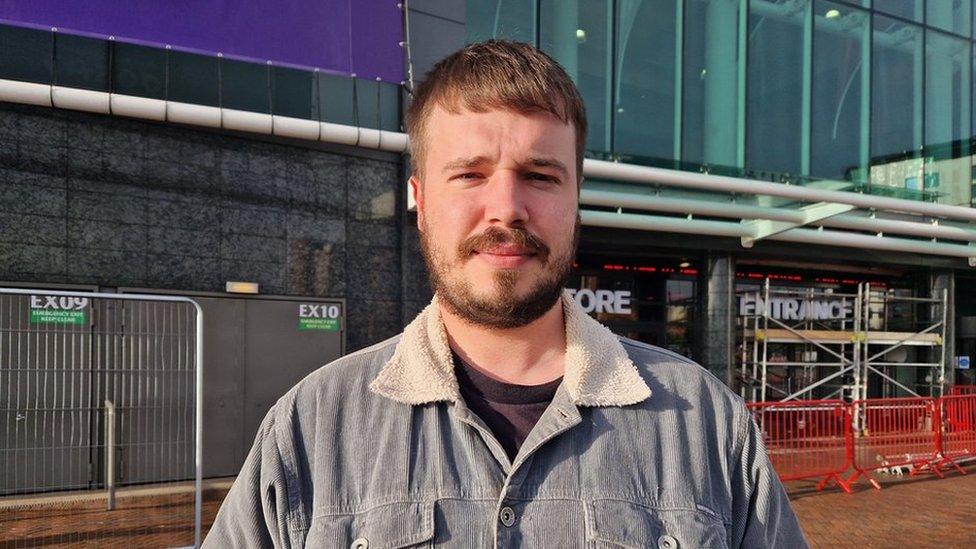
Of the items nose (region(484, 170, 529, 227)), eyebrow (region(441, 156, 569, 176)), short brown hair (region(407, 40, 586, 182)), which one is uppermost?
short brown hair (region(407, 40, 586, 182))

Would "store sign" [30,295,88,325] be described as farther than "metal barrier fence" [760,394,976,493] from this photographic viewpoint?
No

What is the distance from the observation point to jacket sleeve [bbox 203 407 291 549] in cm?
150

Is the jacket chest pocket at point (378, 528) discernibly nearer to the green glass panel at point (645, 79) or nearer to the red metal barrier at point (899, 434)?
the red metal barrier at point (899, 434)

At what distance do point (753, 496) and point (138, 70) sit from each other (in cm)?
863

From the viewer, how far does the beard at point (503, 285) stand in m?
1.53

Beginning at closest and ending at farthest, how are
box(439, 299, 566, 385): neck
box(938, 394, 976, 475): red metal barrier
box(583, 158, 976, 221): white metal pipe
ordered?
box(439, 299, 566, 385): neck < box(938, 394, 976, 475): red metal barrier < box(583, 158, 976, 221): white metal pipe

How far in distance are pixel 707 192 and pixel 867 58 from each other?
17.4 ft

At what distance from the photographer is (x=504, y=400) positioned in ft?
5.34

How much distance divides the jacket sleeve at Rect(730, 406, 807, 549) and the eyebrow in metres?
0.79

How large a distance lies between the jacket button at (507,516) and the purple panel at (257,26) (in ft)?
26.2

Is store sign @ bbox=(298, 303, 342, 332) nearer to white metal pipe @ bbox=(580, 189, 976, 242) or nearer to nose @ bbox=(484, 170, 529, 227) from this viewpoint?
white metal pipe @ bbox=(580, 189, 976, 242)

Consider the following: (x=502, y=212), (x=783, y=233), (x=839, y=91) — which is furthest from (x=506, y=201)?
(x=839, y=91)

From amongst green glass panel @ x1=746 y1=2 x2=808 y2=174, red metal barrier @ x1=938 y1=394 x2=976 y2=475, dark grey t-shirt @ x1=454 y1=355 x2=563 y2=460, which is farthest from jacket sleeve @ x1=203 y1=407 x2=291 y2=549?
green glass panel @ x1=746 y1=2 x2=808 y2=174

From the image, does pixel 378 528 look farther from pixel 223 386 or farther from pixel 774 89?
pixel 774 89
